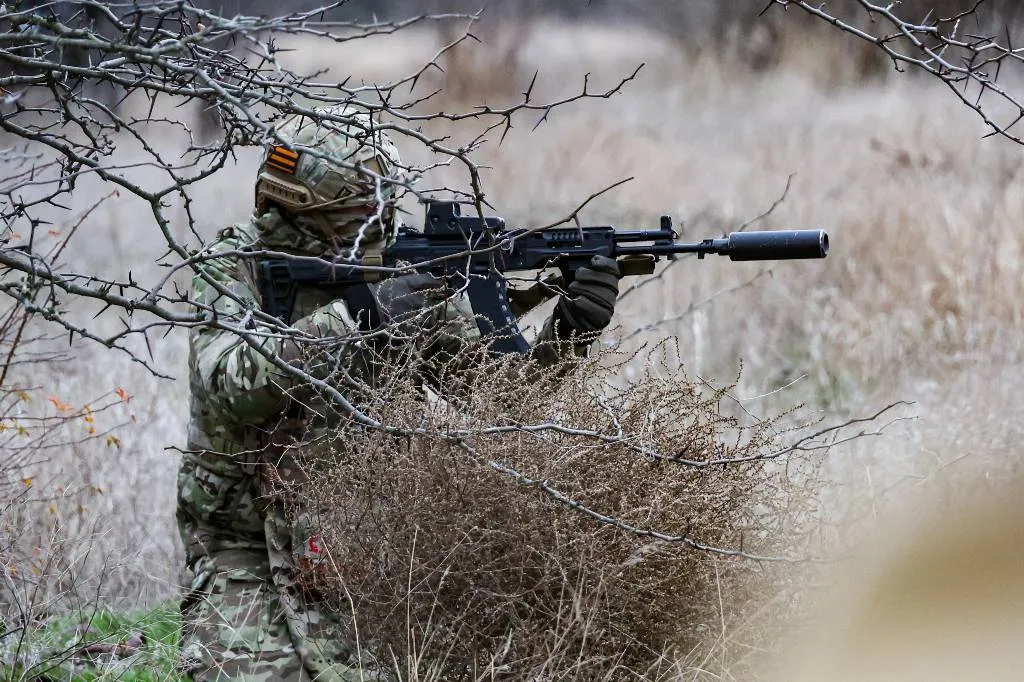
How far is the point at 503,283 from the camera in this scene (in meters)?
3.97

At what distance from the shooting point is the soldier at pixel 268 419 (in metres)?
3.74

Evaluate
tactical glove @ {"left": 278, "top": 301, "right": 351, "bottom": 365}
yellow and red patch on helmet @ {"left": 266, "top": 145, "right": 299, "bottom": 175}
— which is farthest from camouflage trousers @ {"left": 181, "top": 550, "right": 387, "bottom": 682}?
yellow and red patch on helmet @ {"left": 266, "top": 145, "right": 299, "bottom": 175}

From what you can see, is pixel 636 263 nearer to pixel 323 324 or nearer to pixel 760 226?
pixel 323 324

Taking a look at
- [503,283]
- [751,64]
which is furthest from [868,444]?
[751,64]

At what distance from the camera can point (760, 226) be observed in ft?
29.2

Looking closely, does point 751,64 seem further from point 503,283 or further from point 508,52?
point 503,283

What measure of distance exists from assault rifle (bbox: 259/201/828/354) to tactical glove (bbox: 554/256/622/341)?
0.07 meters

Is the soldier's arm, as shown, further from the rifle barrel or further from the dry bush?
the dry bush

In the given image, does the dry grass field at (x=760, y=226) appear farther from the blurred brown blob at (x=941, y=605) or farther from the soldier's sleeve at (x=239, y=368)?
the blurred brown blob at (x=941, y=605)

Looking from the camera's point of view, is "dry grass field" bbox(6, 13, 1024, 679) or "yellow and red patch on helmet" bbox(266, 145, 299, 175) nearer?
"yellow and red patch on helmet" bbox(266, 145, 299, 175)

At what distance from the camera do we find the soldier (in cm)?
374

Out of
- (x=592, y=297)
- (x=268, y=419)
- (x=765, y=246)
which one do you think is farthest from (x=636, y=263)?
(x=268, y=419)

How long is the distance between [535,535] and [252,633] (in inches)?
46.9

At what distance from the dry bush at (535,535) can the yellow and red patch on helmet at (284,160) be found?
0.89m
